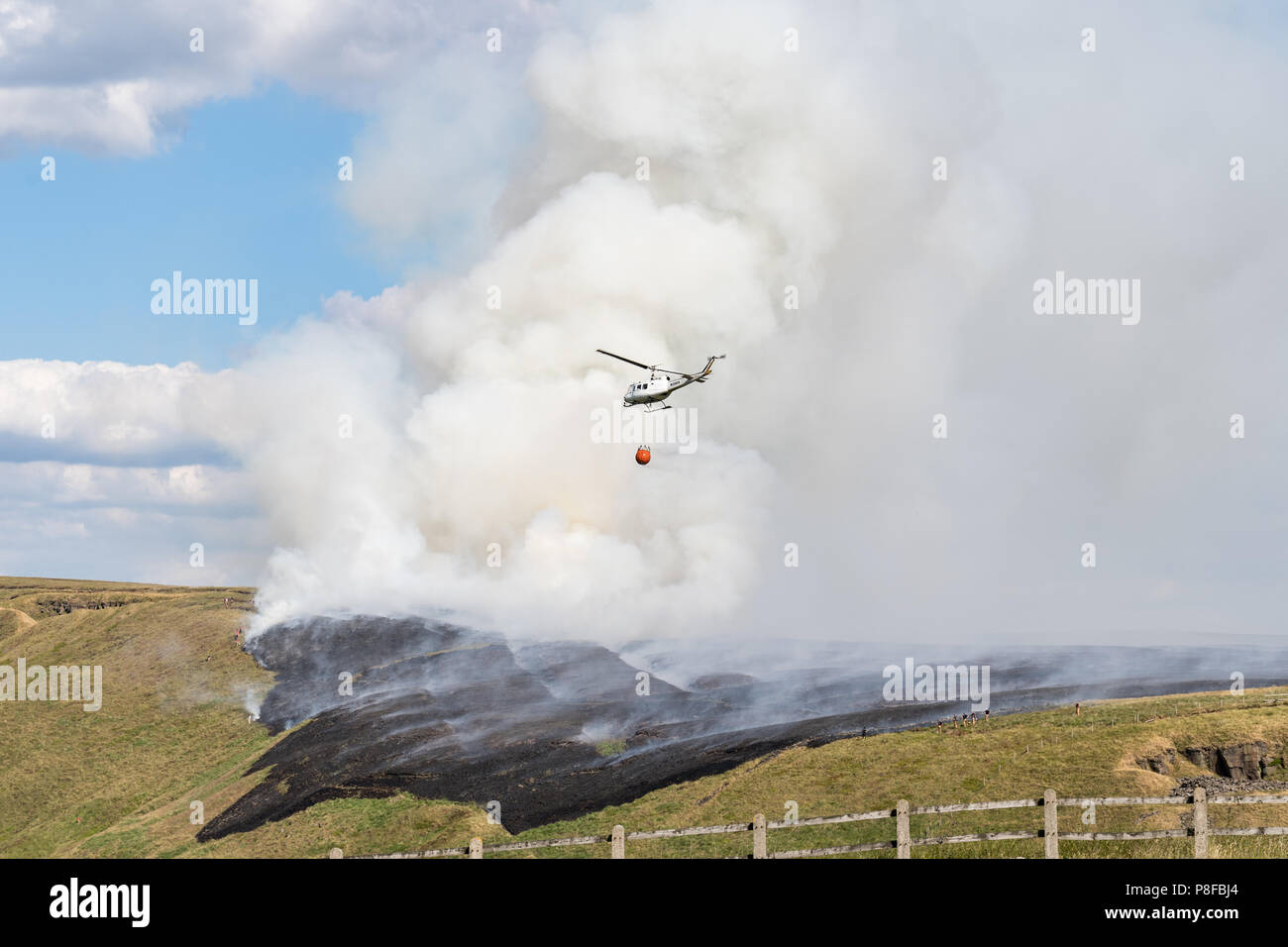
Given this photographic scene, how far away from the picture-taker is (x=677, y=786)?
199ft

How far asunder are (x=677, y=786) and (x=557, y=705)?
96.9 feet

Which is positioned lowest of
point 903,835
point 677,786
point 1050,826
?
point 677,786

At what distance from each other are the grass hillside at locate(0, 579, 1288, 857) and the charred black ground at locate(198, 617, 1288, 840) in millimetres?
2934

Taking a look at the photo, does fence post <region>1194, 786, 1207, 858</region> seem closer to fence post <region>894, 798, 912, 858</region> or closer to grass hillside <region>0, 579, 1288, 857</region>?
grass hillside <region>0, 579, 1288, 857</region>

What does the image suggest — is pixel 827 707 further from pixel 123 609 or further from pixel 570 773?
pixel 123 609

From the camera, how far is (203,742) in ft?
299

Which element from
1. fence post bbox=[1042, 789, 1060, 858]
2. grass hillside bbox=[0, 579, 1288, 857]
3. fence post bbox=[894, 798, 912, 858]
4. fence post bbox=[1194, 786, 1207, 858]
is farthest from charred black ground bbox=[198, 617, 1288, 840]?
fence post bbox=[1194, 786, 1207, 858]

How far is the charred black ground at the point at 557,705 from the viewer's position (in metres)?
67.8

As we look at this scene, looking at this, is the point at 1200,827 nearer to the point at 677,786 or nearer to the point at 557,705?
the point at 677,786

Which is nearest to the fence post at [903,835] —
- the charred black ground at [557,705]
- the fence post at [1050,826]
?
the fence post at [1050,826]

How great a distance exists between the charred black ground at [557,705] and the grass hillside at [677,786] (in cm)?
293

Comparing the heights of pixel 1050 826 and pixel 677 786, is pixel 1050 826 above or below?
above

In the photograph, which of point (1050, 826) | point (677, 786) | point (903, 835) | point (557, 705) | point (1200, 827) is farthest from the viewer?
point (557, 705)

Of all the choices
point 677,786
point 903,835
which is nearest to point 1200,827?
point 903,835
